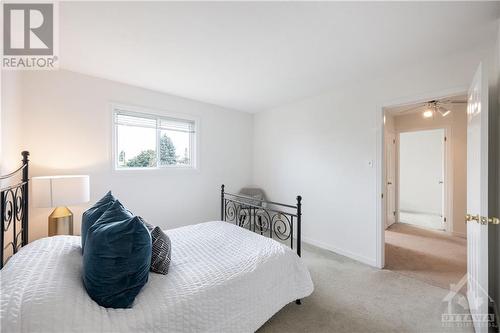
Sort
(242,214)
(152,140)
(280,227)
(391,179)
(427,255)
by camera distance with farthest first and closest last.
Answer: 1. (391,179)
2. (280,227)
3. (242,214)
4. (152,140)
5. (427,255)

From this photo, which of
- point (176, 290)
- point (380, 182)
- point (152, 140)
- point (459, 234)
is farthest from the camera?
point (459, 234)

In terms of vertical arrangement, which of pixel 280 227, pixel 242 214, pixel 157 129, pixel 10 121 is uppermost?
pixel 157 129

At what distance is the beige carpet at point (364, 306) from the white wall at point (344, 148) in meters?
0.51

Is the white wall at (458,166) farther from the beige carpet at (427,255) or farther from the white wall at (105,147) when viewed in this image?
the white wall at (105,147)

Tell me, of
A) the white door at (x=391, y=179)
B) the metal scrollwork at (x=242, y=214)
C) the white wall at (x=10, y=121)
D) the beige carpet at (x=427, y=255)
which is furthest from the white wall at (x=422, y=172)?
the white wall at (x=10, y=121)

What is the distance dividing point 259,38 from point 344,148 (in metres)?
Result: 1.96

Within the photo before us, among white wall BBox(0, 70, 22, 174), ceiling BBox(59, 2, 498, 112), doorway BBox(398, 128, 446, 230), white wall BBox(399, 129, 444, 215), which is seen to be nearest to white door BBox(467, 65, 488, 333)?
ceiling BBox(59, 2, 498, 112)

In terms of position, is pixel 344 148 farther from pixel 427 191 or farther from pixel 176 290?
pixel 427 191

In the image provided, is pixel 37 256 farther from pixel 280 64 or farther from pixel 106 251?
pixel 280 64

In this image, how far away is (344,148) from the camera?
307 cm

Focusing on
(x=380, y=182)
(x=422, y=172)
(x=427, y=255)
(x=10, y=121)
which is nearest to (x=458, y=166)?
(x=422, y=172)

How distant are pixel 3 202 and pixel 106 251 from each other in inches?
32.9

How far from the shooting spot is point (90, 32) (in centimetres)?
180

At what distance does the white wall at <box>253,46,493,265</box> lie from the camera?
2.38 metres
